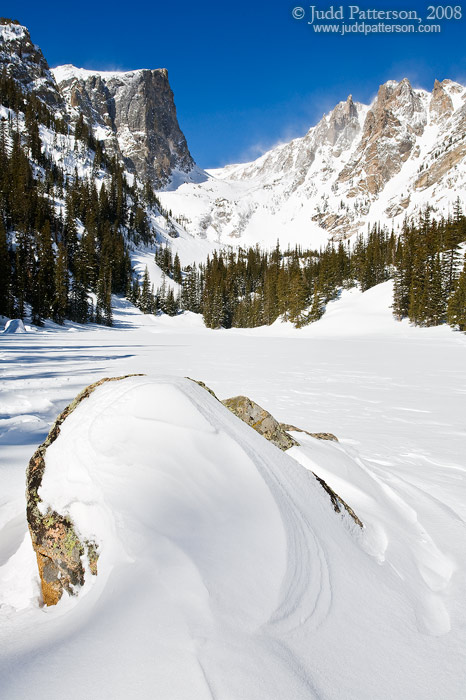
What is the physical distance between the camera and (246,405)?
3596 mm

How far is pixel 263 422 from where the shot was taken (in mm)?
3289

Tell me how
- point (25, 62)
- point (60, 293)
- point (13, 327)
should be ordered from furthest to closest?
point (25, 62), point (60, 293), point (13, 327)

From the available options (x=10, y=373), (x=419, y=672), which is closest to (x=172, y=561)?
(x=419, y=672)

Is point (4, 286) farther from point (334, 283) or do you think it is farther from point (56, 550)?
point (334, 283)

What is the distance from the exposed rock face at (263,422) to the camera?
3.10 meters

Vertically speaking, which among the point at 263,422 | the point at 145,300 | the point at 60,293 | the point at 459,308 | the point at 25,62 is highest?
the point at 25,62

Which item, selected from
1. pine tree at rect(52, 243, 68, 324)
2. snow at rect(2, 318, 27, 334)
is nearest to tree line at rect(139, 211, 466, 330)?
pine tree at rect(52, 243, 68, 324)

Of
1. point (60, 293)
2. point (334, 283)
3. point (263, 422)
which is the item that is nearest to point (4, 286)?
point (60, 293)

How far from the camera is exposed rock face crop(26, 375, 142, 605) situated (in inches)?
55.1

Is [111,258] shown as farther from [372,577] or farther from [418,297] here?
[372,577]

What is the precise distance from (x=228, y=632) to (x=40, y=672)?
56 centimetres

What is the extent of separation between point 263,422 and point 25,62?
161500 mm

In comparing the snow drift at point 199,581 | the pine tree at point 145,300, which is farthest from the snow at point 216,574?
the pine tree at point 145,300

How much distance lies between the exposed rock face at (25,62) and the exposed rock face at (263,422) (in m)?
148
